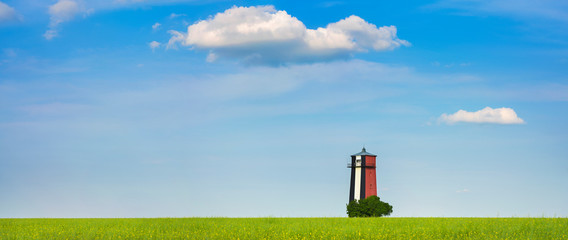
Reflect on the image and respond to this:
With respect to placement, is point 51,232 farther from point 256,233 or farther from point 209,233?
point 256,233

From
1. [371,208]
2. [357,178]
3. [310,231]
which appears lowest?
[310,231]

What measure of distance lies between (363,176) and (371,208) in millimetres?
4659

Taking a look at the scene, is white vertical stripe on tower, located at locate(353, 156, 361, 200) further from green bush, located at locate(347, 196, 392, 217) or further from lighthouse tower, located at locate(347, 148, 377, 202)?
green bush, located at locate(347, 196, 392, 217)

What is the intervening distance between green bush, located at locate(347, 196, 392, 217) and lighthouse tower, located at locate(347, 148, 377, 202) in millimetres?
1398

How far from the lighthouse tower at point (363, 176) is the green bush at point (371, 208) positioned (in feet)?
4.59

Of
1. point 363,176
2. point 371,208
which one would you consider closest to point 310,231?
point 371,208

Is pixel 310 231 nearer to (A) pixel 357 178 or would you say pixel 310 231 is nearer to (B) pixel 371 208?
(B) pixel 371 208

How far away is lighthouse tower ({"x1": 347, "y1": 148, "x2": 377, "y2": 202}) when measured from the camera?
65.7 m

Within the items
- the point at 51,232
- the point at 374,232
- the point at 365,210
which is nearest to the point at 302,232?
the point at 374,232

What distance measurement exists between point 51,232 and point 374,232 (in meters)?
15.9

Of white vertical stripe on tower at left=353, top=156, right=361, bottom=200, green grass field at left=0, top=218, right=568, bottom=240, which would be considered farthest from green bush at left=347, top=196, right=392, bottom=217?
green grass field at left=0, top=218, right=568, bottom=240

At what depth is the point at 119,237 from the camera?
2283 cm

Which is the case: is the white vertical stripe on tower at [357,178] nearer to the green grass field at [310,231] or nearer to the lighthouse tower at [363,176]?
the lighthouse tower at [363,176]

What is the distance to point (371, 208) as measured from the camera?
63.1 metres
